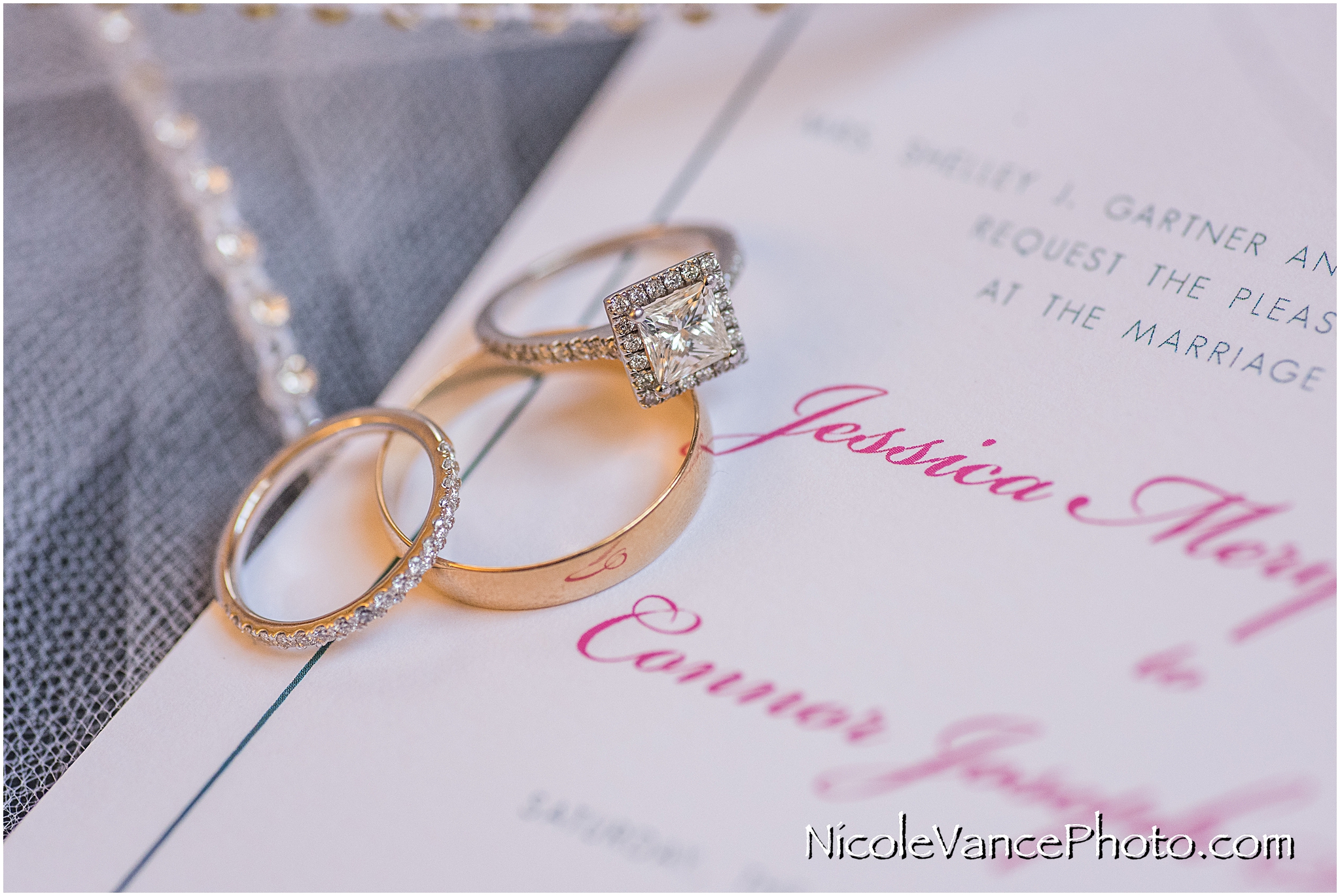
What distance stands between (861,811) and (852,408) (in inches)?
9.5

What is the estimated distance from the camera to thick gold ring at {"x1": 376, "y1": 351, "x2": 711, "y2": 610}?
2.03ft

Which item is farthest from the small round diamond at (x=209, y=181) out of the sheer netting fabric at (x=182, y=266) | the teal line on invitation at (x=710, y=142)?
the teal line on invitation at (x=710, y=142)

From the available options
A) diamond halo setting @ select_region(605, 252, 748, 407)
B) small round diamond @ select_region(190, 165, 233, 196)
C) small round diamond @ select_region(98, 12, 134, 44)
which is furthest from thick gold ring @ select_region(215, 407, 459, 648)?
small round diamond @ select_region(98, 12, 134, 44)

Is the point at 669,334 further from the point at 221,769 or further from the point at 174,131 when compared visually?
the point at 174,131

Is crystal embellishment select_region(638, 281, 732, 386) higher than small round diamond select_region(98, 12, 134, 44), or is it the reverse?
small round diamond select_region(98, 12, 134, 44)

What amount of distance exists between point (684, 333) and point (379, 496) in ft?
0.70

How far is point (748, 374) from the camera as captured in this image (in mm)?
719

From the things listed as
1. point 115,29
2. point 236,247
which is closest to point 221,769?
point 236,247

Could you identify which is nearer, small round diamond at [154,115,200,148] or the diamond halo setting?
the diamond halo setting

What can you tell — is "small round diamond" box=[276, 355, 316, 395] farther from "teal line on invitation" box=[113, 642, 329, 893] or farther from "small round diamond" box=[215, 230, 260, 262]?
"teal line on invitation" box=[113, 642, 329, 893]

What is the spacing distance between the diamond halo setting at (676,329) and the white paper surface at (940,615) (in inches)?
1.7

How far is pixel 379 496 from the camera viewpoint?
683mm

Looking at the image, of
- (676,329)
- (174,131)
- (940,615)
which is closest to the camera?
(940,615)

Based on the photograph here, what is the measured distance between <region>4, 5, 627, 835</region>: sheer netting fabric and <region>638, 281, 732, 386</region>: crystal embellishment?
0.26 meters
